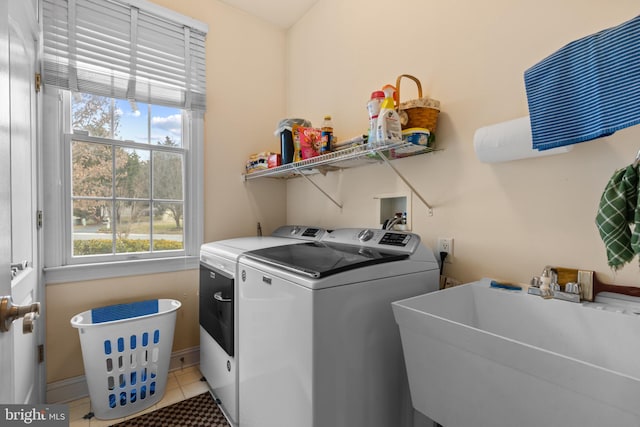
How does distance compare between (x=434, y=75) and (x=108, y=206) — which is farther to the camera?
(x=108, y=206)

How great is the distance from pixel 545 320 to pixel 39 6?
9.88 feet

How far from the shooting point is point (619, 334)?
932 millimetres

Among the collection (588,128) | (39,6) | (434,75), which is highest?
(39,6)

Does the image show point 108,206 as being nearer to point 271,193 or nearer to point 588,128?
point 271,193

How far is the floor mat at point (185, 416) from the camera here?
174cm

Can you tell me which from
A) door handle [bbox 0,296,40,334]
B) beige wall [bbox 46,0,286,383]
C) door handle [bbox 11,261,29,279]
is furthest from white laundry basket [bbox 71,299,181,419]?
door handle [bbox 0,296,40,334]

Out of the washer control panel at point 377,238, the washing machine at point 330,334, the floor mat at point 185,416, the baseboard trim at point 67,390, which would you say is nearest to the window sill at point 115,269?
the baseboard trim at point 67,390

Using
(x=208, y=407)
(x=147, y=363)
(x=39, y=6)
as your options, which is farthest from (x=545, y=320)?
(x=39, y=6)

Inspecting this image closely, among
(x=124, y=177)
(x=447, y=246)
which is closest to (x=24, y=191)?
(x=124, y=177)

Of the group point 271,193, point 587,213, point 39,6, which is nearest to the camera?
point 587,213

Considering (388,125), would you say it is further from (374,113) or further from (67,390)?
(67,390)

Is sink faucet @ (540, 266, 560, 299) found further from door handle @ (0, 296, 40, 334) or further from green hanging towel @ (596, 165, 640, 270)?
door handle @ (0, 296, 40, 334)

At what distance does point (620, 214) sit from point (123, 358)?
90.0 inches

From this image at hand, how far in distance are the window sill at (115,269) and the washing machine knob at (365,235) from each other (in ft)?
4.57
